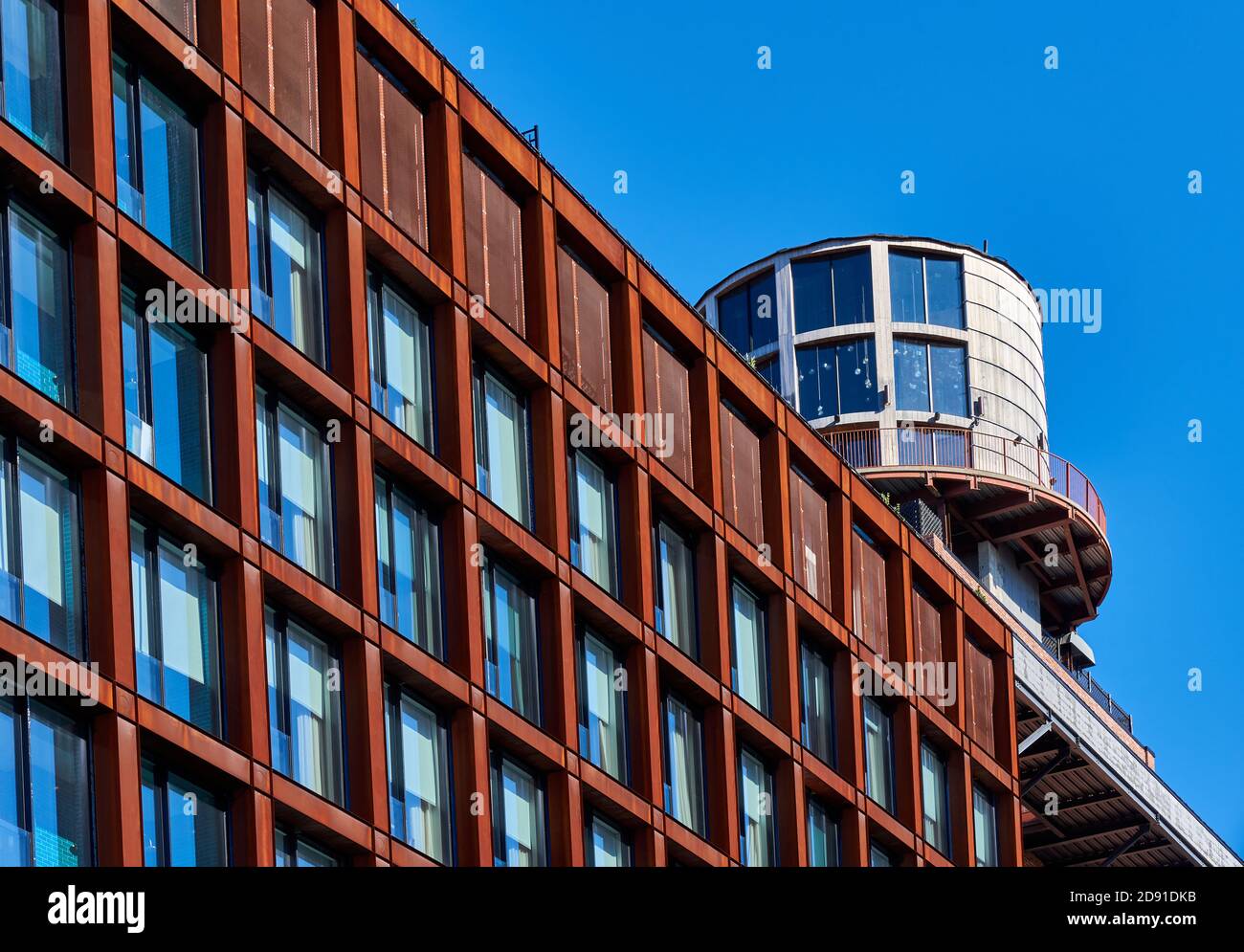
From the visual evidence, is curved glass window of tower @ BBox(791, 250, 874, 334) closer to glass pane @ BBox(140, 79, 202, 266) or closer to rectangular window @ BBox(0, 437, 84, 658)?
glass pane @ BBox(140, 79, 202, 266)

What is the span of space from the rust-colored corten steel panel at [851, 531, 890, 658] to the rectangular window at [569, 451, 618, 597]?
31.8ft

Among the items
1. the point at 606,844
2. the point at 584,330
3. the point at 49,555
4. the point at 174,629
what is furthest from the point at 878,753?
the point at 49,555

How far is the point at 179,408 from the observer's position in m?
34.2

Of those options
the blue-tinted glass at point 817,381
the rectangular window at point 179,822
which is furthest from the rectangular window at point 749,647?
the blue-tinted glass at point 817,381

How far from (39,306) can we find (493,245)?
11.9 meters

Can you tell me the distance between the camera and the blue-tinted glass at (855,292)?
77.8 meters

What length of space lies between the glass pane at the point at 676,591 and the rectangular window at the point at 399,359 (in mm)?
7601

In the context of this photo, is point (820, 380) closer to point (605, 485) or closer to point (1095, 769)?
point (1095, 769)

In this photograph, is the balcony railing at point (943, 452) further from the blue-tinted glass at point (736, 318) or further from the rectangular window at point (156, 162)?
the rectangular window at point (156, 162)

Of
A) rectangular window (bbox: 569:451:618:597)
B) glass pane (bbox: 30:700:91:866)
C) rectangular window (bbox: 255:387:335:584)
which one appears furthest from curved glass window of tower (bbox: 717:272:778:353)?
glass pane (bbox: 30:700:91:866)

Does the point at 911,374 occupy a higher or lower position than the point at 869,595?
higher

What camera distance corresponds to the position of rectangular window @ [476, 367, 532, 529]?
41312 millimetres

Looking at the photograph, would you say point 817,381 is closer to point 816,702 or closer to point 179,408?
point 816,702
